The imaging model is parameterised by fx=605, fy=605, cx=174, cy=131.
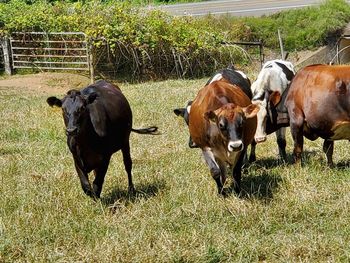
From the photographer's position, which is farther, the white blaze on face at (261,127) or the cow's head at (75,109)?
the white blaze on face at (261,127)

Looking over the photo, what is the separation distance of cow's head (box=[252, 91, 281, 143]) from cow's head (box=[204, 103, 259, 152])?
166cm

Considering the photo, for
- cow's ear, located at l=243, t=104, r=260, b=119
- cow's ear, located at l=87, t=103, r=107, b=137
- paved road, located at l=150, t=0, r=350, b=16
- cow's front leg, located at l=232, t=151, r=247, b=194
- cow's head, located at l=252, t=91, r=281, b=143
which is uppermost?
cow's ear, located at l=243, t=104, r=260, b=119

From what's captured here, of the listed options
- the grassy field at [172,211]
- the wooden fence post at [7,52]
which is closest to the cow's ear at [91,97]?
the grassy field at [172,211]

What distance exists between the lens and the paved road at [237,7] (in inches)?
993

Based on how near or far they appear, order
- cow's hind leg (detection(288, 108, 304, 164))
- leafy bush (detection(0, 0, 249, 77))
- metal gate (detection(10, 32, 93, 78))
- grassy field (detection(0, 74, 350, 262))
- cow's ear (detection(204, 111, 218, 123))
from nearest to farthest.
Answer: grassy field (detection(0, 74, 350, 262)) < cow's ear (detection(204, 111, 218, 123)) < cow's hind leg (detection(288, 108, 304, 164)) < leafy bush (detection(0, 0, 249, 77)) < metal gate (detection(10, 32, 93, 78))

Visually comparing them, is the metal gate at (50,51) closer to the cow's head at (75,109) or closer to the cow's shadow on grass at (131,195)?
the cow's shadow on grass at (131,195)

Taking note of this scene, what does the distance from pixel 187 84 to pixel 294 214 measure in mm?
11411

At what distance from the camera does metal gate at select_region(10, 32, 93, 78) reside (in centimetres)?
1998

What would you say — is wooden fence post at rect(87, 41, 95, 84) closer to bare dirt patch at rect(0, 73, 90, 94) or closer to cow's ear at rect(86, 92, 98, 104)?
bare dirt patch at rect(0, 73, 90, 94)

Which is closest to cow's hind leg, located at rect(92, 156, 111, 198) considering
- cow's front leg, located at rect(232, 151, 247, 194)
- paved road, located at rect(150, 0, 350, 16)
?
cow's front leg, located at rect(232, 151, 247, 194)

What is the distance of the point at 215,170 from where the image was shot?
6.37 metres

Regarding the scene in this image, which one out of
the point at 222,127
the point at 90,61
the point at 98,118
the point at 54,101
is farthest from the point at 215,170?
the point at 90,61

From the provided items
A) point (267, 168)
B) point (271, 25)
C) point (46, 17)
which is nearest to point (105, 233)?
point (267, 168)

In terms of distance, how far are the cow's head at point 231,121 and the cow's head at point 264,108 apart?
1.66 metres
